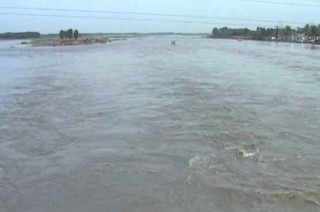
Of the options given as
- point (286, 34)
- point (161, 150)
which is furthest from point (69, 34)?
point (161, 150)

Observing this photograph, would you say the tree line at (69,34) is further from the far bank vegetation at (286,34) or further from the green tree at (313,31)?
the green tree at (313,31)

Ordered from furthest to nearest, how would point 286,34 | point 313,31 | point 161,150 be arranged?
point 286,34 → point 313,31 → point 161,150

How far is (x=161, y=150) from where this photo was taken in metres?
10.5

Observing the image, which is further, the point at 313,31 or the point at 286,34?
the point at 286,34

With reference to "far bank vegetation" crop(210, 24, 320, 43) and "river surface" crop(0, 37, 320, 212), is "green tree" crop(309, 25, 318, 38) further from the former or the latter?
"river surface" crop(0, 37, 320, 212)

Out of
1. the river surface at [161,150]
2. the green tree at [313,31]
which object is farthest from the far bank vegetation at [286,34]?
the river surface at [161,150]

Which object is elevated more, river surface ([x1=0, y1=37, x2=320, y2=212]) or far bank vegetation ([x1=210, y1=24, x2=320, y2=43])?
far bank vegetation ([x1=210, y1=24, x2=320, y2=43])

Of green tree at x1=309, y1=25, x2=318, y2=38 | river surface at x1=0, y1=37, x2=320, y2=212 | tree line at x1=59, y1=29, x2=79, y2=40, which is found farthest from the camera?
tree line at x1=59, y1=29, x2=79, y2=40

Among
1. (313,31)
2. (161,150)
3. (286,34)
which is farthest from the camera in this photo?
(286,34)

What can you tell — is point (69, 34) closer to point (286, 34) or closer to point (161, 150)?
point (286, 34)

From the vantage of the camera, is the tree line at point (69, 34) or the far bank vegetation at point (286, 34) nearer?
the far bank vegetation at point (286, 34)

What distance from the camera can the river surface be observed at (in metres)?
7.61

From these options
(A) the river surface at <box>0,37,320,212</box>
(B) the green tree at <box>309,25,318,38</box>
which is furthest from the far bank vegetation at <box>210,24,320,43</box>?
(A) the river surface at <box>0,37,320,212</box>

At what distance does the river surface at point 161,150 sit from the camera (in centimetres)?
761
